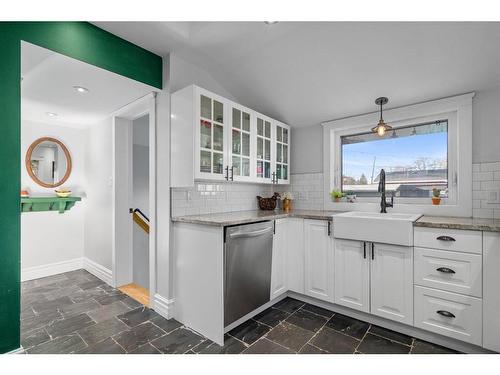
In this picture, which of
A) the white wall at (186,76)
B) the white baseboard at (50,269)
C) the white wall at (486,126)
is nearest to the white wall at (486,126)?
the white wall at (486,126)

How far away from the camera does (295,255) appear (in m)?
2.59

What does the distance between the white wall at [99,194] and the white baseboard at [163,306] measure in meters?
1.16

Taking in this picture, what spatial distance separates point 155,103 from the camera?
7.94ft

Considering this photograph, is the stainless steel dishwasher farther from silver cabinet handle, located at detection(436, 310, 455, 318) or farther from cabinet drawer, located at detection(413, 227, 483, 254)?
silver cabinet handle, located at detection(436, 310, 455, 318)

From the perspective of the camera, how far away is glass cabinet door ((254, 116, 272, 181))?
2.78 metres

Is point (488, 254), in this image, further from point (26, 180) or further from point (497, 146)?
point (26, 180)

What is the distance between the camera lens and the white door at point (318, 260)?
2369 mm

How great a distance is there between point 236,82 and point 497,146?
2.51 metres

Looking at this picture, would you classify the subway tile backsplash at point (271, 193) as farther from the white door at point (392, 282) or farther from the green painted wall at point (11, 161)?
the green painted wall at point (11, 161)

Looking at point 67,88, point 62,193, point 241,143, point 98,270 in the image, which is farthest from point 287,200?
point 62,193

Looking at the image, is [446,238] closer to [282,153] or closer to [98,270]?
[282,153]

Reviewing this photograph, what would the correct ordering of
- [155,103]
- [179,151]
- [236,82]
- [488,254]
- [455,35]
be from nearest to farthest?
[488,254]
[455,35]
[179,151]
[155,103]
[236,82]

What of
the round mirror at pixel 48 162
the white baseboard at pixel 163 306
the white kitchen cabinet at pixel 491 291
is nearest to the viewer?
the white kitchen cabinet at pixel 491 291
